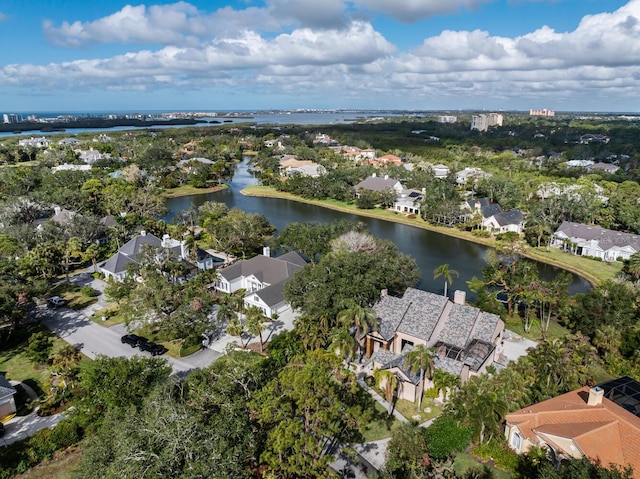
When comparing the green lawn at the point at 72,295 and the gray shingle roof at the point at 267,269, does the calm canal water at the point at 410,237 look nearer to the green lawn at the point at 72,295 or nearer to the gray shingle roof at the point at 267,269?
the gray shingle roof at the point at 267,269

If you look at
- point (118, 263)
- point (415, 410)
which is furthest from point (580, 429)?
point (118, 263)

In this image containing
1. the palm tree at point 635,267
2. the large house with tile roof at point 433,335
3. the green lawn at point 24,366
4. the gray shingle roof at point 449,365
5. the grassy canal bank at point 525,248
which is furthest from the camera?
the grassy canal bank at point 525,248

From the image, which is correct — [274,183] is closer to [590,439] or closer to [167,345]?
[167,345]

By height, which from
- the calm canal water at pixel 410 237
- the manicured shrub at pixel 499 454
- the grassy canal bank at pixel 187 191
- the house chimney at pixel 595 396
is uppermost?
the house chimney at pixel 595 396

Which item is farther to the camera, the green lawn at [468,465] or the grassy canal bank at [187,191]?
the grassy canal bank at [187,191]

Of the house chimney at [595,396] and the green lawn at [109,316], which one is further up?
the house chimney at [595,396]

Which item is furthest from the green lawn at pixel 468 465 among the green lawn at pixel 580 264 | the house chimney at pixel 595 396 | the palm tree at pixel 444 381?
the green lawn at pixel 580 264

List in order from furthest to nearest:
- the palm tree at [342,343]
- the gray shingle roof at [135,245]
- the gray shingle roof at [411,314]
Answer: the gray shingle roof at [135,245] < the gray shingle roof at [411,314] < the palm tree at [342,343]
